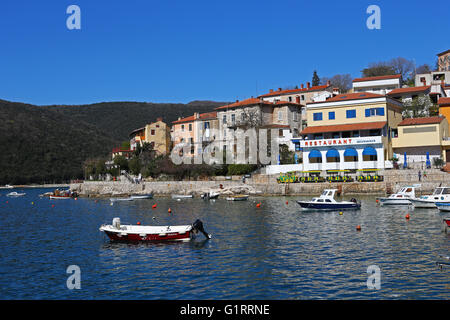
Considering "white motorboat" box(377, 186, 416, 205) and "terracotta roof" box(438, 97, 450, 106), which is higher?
"terracotta roof" box(438, 97, 450, 106)

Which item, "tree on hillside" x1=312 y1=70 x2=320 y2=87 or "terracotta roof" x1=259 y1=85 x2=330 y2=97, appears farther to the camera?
"tree on hillside" x1=312 y1=70 x2=320 y2=87

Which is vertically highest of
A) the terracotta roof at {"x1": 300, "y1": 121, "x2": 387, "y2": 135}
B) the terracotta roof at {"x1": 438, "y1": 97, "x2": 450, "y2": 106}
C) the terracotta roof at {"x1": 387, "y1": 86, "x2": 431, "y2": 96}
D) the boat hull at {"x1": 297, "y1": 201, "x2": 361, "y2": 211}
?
the terracotta roof at {"x1": 387, "y1": 86, "x2": 431, "y2": 96}

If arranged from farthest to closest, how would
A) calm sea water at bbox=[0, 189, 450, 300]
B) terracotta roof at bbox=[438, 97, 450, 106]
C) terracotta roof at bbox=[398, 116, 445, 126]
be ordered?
terracotta roof at bbox=[438, 97, 450, 106]
terracotta roof at bbox=[398, 116, 445, 126]
calm sea water at bbox=[0, 189, 450, 300]

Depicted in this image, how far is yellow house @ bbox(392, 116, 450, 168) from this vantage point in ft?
219

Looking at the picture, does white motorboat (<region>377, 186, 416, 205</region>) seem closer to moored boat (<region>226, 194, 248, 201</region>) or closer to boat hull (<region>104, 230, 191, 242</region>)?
moored boat (<region>226, 194, 248, 201</region>)

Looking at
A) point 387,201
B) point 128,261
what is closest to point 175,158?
point 387,201

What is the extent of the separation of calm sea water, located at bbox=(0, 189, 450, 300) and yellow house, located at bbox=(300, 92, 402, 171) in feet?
82.2

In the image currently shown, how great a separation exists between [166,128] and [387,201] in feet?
225

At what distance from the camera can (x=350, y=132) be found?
71.2 metres

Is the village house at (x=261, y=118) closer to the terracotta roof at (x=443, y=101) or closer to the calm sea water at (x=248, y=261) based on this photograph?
the terracotta roof at (x=443, y=101)

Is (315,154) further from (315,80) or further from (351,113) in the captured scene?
(315,80)

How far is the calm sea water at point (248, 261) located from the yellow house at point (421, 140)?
2766 cm

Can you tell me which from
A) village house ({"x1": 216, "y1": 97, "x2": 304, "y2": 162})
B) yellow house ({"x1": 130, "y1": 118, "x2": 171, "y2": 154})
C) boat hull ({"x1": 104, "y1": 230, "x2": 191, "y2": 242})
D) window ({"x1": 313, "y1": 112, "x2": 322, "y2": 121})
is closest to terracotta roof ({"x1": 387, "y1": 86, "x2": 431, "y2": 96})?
window ({"x1": 313, "y1": 112, "x2": 322, "y2": 121})

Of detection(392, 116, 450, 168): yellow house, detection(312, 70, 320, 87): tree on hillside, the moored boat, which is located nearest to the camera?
the moored boat
